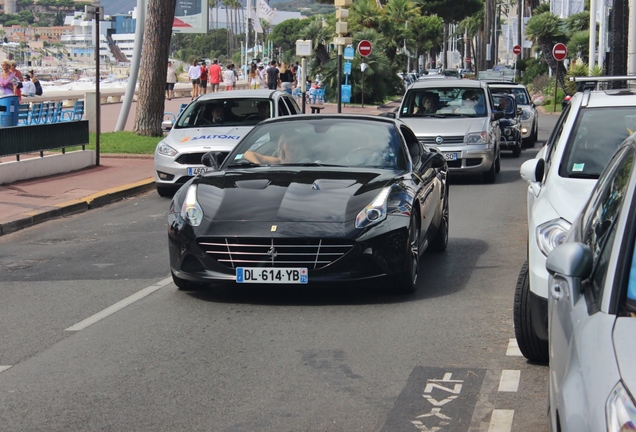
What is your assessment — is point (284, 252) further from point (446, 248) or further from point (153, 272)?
point (446, 248)

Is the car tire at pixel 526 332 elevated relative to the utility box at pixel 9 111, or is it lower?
lower

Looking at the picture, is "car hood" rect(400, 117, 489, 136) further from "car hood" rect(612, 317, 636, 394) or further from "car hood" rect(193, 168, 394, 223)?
"car hood" rect(612, 317, 636, 394)

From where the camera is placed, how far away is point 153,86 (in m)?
24.6

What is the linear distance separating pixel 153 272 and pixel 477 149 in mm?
9030

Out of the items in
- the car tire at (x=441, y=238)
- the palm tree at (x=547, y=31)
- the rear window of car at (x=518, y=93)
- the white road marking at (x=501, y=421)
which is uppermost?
the palm tree at (x=547, y=31)

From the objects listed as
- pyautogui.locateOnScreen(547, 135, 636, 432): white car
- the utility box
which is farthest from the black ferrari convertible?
the utility box

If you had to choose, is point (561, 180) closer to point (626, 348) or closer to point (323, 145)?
point (323, 145)

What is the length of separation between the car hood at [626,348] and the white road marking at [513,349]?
11.4ft

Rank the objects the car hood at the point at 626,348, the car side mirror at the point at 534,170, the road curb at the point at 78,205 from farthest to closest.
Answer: the road curb at the point at 78,205 → the car side mirror at the point at 534,170 → the car hood at the point at 626,348

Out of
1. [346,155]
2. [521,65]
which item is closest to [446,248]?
[346,155]

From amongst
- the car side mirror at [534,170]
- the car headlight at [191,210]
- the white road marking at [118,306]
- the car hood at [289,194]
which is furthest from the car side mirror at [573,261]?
the car headlight at [191,210]

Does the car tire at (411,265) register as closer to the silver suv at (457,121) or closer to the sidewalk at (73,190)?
the sidewalk at (73,190)

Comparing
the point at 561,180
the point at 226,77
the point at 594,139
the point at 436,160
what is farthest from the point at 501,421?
the point at 226,77

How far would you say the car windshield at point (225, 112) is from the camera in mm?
17016
